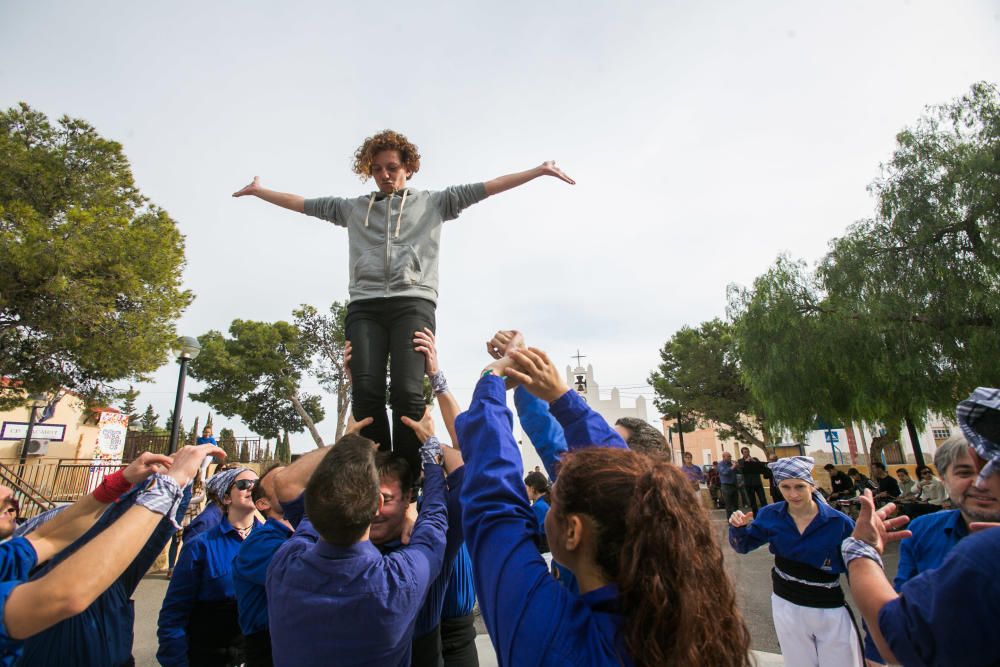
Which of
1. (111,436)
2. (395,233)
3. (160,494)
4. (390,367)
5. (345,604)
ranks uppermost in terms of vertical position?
(111,436)

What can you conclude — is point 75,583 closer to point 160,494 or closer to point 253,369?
point 160,494

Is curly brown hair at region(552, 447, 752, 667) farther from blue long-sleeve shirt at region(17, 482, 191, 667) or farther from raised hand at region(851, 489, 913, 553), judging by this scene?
blue long-sleeve shirt at region(17, 482, 191, 667)

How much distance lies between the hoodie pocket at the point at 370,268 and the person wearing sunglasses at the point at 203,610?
2.29 metres

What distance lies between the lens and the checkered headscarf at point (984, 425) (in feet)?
4.96

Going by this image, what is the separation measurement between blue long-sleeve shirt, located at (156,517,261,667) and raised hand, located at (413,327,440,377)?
186cm

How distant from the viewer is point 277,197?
3.17m

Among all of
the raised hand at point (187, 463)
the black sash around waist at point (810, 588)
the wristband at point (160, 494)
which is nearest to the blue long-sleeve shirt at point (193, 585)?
the raised hand at point (187, 463)

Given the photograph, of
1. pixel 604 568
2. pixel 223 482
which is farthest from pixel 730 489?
pixel 604 568

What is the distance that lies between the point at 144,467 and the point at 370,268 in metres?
1.32

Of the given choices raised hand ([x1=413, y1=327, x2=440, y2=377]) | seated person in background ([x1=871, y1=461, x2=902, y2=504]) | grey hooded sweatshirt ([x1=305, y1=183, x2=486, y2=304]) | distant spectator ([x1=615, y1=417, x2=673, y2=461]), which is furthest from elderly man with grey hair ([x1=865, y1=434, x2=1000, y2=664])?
seated person in background ([x1=871, y1=461, x2=902, y2=504])

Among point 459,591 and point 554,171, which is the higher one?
point 554,171

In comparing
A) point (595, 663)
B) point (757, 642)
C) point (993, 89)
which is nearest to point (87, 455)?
point (757, 642)

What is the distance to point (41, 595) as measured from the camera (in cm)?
142

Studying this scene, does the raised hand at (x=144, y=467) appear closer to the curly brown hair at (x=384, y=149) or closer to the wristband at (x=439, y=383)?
the wristband at (x=439, y=383)
